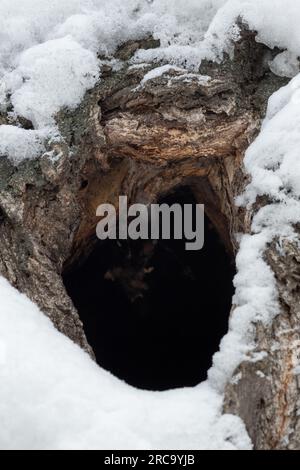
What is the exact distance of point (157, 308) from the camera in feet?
17.1

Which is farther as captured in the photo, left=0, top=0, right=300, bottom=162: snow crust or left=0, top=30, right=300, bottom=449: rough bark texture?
left=0, top=0, right=300, bottom=162: snow crust

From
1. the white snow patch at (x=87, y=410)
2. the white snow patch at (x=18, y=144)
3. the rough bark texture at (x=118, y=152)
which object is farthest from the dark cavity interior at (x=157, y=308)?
the white snow patch at (x=87, y=410)

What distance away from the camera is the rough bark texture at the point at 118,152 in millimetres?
3256

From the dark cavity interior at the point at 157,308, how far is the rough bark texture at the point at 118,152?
118 cm

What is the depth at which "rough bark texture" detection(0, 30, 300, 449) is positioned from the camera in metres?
3.26

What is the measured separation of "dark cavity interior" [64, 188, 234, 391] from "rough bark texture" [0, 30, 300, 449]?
1178 millimetres

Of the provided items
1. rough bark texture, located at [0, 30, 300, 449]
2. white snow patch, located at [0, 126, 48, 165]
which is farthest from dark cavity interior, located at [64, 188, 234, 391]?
white snow patch, located at [0, 126, 48, 165]

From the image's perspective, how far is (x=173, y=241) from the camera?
504 cm

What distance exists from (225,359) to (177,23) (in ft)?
7.19

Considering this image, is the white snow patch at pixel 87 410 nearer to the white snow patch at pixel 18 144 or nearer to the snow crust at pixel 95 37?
the white snow patch at pixel 18 144

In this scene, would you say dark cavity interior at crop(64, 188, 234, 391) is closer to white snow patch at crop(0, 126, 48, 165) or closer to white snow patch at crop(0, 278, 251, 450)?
white snow patch at crop(0, 126, 48, 165)
